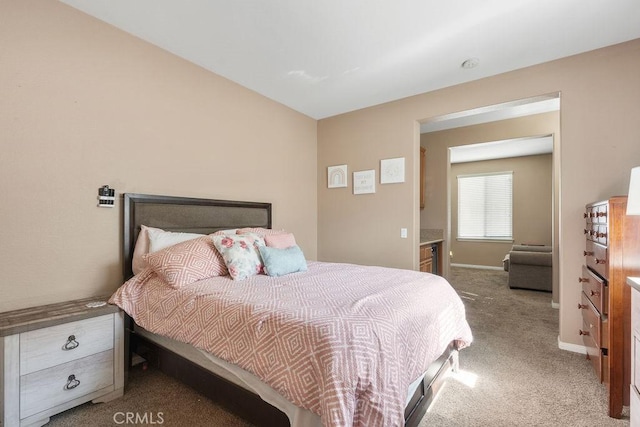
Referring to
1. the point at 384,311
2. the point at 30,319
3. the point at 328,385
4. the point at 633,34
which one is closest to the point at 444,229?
the point at 633,34

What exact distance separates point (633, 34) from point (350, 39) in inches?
89.5

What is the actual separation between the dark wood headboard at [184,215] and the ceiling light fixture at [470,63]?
2.52 m

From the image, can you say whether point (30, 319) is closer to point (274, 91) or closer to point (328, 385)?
point (328, 385)

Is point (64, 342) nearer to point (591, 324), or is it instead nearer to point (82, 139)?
point (82, 139)

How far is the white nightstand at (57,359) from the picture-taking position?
152 centimetres

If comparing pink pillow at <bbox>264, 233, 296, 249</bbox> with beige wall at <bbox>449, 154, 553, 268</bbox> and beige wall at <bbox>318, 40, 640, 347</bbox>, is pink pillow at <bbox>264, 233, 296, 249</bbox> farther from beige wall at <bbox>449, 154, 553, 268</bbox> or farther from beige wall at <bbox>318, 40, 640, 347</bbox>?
beige wall at <bbox>449, 154, 553, 268</bbox>

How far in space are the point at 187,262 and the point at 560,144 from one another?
10.9ft

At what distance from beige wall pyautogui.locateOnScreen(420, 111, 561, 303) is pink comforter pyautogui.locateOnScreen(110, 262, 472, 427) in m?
2.90

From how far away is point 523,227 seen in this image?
21.8 ft

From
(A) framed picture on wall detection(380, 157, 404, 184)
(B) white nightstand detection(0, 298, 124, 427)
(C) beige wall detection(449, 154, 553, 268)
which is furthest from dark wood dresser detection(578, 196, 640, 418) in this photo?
(C) beige wall detection(449, 154, 553, 268)

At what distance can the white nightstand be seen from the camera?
59.8 inches

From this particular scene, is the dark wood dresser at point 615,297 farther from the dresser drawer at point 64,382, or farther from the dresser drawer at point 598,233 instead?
the dresser drawer at point 64,382

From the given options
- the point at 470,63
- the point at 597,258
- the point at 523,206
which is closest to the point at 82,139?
the point at 470,63

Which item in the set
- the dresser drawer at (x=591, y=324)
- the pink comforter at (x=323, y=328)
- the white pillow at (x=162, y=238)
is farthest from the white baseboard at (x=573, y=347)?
the white pillow at (x=162, y=238)
